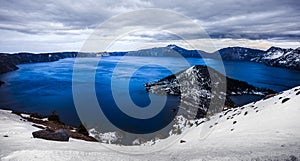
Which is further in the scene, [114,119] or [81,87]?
[81,87]

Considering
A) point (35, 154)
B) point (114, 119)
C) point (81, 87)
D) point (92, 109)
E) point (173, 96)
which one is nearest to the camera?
point (35, 154)

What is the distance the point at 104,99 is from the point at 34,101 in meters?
27.7

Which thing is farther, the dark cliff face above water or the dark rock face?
the dark cliff face above water

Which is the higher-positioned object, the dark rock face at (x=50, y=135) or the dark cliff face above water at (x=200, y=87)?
the dark rock face at (x=50, y=135)

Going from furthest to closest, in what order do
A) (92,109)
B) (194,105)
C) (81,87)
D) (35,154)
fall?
(81,87) → (194,105) → (92,109) → (35,154)

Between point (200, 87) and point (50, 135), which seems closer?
point (50, 135)

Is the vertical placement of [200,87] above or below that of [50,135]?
below

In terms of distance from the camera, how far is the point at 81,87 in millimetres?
115312

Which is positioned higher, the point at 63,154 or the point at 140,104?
the point at 63,154

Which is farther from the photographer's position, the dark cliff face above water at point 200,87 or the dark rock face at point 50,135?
the dark cliff face above water at point 200,87

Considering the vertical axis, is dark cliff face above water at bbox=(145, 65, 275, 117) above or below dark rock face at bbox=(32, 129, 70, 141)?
below

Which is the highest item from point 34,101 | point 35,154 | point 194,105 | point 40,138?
point 35,154

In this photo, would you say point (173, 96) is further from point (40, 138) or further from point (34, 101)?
point (40, 138)

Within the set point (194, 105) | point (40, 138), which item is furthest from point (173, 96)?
point (40, 138)
